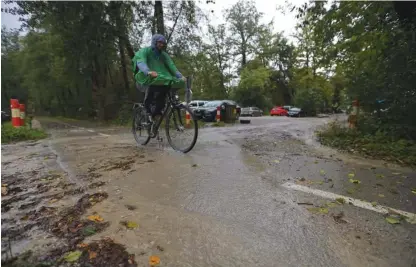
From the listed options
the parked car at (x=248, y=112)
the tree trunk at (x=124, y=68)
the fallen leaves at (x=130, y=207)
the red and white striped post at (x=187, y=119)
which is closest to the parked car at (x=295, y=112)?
the parked car at (x=248, y=112)

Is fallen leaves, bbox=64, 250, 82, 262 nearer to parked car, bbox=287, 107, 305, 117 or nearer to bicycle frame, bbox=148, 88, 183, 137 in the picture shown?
bicycle frame, bbox=148, 88, 183, 137

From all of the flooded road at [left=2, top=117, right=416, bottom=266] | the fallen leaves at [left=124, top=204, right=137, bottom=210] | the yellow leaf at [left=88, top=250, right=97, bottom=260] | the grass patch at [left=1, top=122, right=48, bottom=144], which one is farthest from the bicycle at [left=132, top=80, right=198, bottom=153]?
the grass patch at [left=1, top=122, right=48, bottom=144]

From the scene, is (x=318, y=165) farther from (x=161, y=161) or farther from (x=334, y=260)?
(x=334, y=260)

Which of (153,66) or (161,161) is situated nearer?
(161,161)

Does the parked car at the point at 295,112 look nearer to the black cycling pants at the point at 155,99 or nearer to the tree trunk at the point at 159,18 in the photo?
the tree trunk at the point at 159,18

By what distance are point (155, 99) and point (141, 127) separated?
885 mm

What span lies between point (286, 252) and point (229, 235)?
381 mm

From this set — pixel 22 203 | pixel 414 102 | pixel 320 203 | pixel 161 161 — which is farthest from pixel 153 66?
pixel 414 102

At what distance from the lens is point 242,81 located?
43.5 metres

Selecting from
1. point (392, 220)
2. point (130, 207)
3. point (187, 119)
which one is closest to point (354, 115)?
point (187, 119)

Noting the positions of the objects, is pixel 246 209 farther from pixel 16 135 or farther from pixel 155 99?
pixel 16 135

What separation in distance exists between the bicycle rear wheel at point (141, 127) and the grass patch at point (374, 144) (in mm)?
3837

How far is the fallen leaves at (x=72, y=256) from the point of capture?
1577 mm

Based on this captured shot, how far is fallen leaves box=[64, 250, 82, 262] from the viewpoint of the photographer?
1577 millimetres
